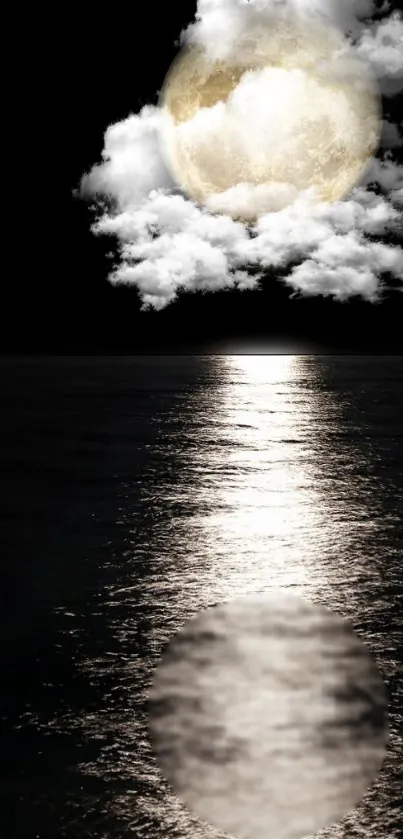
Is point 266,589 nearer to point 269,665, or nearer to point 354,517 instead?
point 269,665

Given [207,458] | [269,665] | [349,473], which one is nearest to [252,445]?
[207,458]

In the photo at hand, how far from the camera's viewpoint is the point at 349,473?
20.0 m

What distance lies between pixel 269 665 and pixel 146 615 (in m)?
1.78

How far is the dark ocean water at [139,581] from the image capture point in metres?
5.07

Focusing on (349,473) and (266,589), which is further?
(349,473)

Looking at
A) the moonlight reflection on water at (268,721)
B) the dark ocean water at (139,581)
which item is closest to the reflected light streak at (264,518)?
the dark ocean water at (139,581)

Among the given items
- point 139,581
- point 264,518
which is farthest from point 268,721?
point 264,518

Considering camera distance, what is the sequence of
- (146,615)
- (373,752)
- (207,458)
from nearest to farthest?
(373,752) < (146,615) < (207,458)

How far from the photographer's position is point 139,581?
1002cm

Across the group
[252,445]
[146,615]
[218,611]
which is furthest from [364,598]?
[252,445]

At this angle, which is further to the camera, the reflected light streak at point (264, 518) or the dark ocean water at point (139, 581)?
the reflected light streak at point (264, 518)

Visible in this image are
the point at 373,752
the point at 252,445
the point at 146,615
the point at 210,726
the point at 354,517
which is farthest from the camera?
the point at 252,445

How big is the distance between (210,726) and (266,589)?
3.67 metres

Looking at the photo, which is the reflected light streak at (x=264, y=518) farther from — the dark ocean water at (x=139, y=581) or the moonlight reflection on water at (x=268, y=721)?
the moonlight reflection on water at (x=268, y=721)
